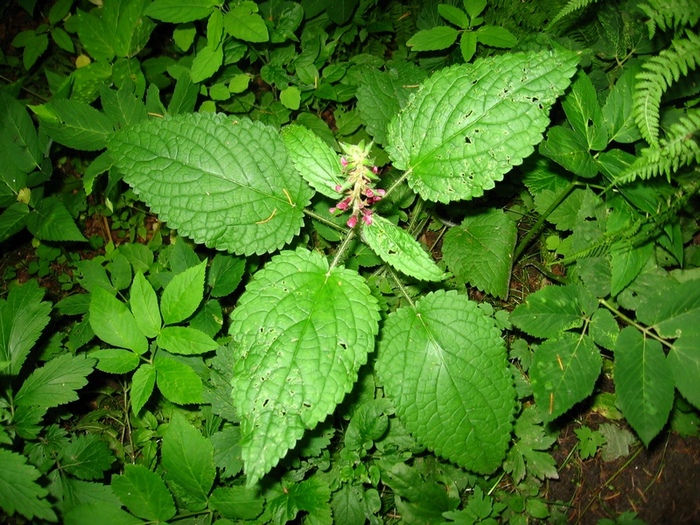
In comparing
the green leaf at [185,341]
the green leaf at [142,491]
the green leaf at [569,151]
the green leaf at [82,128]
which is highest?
the green leaf at [82,128]

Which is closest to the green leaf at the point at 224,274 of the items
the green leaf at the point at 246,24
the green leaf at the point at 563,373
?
the green leaf at the point at 246,24

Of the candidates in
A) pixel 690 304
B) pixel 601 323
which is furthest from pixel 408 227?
pixel 690 304

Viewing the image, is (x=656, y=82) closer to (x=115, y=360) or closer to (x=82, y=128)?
(x=115, y=360)

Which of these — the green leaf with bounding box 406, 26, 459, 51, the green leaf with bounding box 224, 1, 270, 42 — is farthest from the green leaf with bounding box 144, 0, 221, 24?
the green leaf with bounding box 406, 26, 459, 51

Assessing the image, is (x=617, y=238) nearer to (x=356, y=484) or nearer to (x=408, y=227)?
(x=408, y=227)

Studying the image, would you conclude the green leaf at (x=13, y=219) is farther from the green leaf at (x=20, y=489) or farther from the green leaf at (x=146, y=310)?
the green leaf at (x=20, y=489)

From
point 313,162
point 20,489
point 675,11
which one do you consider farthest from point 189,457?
point 675,11

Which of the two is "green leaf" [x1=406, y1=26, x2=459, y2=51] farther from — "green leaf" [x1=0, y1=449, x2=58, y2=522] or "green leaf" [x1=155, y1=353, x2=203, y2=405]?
"green leaf" [x1=0, y1=449, x2=58, y2=522]
